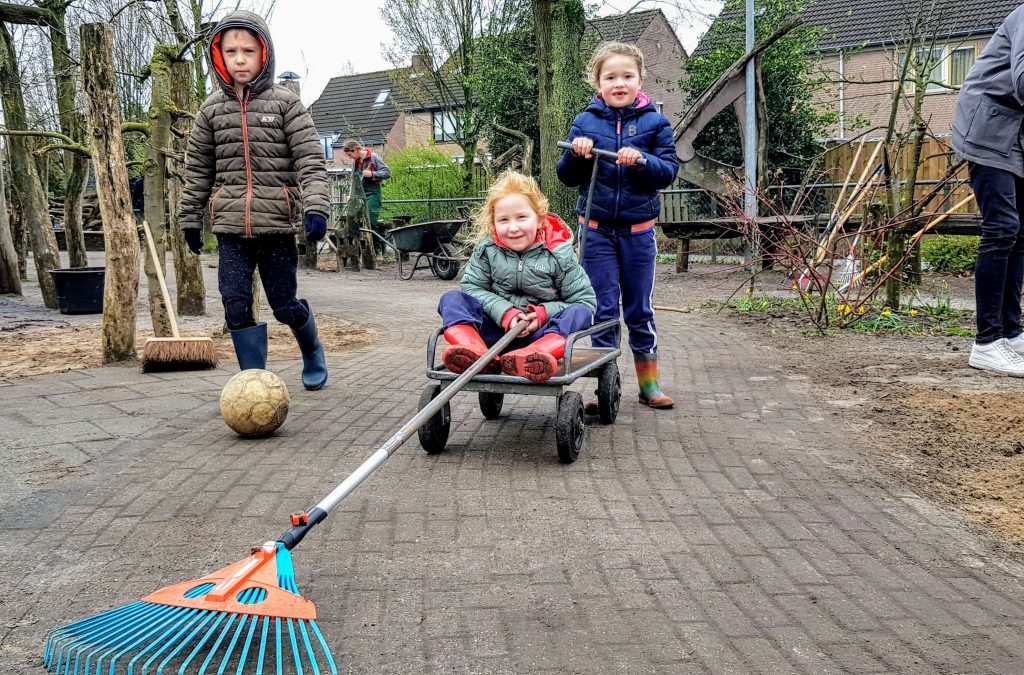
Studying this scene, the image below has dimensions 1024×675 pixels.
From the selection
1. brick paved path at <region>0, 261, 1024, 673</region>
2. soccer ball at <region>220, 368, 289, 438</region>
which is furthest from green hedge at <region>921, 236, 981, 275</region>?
soccer ball at <region>220, 368, 289, 438</region>

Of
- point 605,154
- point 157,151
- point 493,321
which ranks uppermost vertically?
point 157,151

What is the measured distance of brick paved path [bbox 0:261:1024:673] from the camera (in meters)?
2.60

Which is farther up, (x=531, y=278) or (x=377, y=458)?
(x=531, y=278)

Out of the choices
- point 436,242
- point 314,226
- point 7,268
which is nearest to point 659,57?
point 436,242

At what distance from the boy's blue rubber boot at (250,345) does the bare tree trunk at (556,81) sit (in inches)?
289

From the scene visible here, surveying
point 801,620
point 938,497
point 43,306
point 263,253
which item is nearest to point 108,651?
point 801,620

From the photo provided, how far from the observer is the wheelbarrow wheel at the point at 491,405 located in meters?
5.16

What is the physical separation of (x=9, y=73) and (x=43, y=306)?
3.02 meters

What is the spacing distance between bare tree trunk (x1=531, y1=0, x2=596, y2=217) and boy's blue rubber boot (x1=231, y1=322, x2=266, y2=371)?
7329 millimetres

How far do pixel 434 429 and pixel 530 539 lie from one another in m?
1.15

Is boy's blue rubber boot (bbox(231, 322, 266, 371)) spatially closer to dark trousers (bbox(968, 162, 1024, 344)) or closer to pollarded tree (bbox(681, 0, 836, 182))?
dark trousers (bbox(968, 162, 1024, 344))

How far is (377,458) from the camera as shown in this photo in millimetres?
3164

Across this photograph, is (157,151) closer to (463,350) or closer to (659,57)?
(463,350)

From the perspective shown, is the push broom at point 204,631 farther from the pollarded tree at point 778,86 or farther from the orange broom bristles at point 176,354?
the pollarded tree at point 778,86
